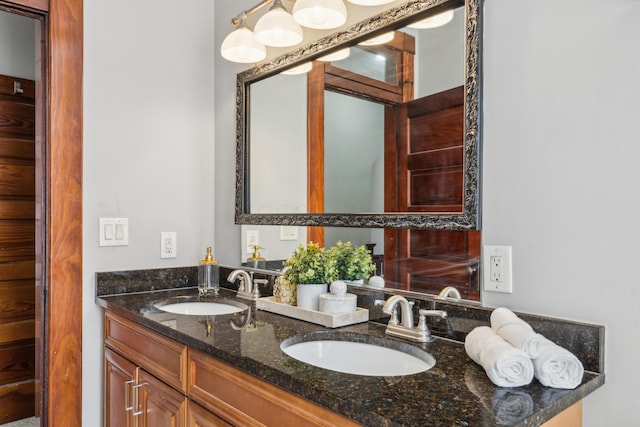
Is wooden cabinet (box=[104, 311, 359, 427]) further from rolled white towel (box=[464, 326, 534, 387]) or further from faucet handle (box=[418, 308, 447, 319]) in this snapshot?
faucet handle (box=[418, 308, 447, 319])

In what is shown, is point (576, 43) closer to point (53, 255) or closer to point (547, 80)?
point (547, 80)

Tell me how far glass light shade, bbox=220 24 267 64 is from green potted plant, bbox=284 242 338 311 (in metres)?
0.88

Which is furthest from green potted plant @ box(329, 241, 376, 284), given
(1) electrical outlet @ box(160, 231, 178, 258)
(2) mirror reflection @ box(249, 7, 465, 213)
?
(1) electrical outlet @ box(160, 231, 178, 258)

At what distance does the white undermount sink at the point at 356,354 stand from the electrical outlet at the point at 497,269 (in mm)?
246

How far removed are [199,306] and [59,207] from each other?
679 mm

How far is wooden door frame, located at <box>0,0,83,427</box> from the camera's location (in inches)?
72.0

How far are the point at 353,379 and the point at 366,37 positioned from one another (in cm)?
108

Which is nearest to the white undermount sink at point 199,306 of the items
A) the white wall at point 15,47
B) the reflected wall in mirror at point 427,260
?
the reflected wall in mirror at point 427,260

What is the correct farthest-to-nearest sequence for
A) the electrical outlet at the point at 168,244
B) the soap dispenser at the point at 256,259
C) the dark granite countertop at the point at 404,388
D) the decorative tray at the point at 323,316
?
the electrical outlet at the point at 168,244 < the soap dispenser at the point at 256,259 < the decorative tray at the point at 323,316 < the dark granite countertop at the point at 404,388

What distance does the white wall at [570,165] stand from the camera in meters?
0.95

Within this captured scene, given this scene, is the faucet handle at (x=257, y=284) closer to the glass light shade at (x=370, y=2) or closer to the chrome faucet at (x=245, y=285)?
the chrome faucet at (x=245, y=285)

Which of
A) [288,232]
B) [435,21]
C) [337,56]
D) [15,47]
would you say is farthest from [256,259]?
[15,47]

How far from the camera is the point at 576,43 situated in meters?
1.03

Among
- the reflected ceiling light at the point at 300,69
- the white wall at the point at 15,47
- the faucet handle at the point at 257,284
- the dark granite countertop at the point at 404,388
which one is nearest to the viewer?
the dark granite countertop at the point at 404,388
